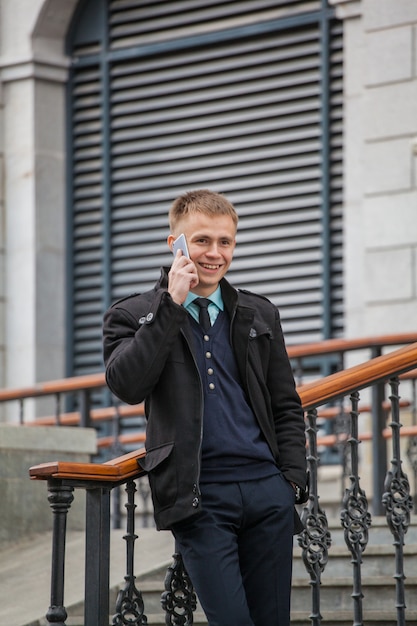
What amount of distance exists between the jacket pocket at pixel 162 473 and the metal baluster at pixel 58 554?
47cm

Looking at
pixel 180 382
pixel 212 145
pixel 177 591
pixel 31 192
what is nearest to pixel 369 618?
pixel 177 591

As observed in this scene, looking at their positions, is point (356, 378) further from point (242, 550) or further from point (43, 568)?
point (43, 568)

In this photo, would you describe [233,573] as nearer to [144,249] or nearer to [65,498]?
[65,498]

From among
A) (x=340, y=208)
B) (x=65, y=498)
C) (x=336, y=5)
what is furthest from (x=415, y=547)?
(x=336, y=5)

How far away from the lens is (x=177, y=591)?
176 inches

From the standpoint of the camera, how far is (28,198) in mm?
10945

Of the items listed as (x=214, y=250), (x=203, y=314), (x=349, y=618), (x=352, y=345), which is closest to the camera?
(x=214, y=250)

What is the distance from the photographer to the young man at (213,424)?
146 inches

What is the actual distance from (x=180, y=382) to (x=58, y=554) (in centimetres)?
82

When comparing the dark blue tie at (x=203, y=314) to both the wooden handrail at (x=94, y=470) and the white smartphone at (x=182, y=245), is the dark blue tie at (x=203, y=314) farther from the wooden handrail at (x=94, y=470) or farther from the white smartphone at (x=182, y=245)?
the wooden handrail at (x=94, y=470)

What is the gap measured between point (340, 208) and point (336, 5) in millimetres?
1510

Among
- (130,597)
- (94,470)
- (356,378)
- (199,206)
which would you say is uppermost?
(199,206)

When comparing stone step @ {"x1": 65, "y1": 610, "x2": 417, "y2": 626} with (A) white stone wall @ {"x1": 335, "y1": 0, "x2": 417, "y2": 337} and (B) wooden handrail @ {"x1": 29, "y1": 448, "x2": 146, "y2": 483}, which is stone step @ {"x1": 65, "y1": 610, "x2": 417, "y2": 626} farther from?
(A) white stone wall @ {"x1": 335, "y1": 0, "x2": 417, "y2": 337}

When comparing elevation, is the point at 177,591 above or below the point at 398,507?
below
